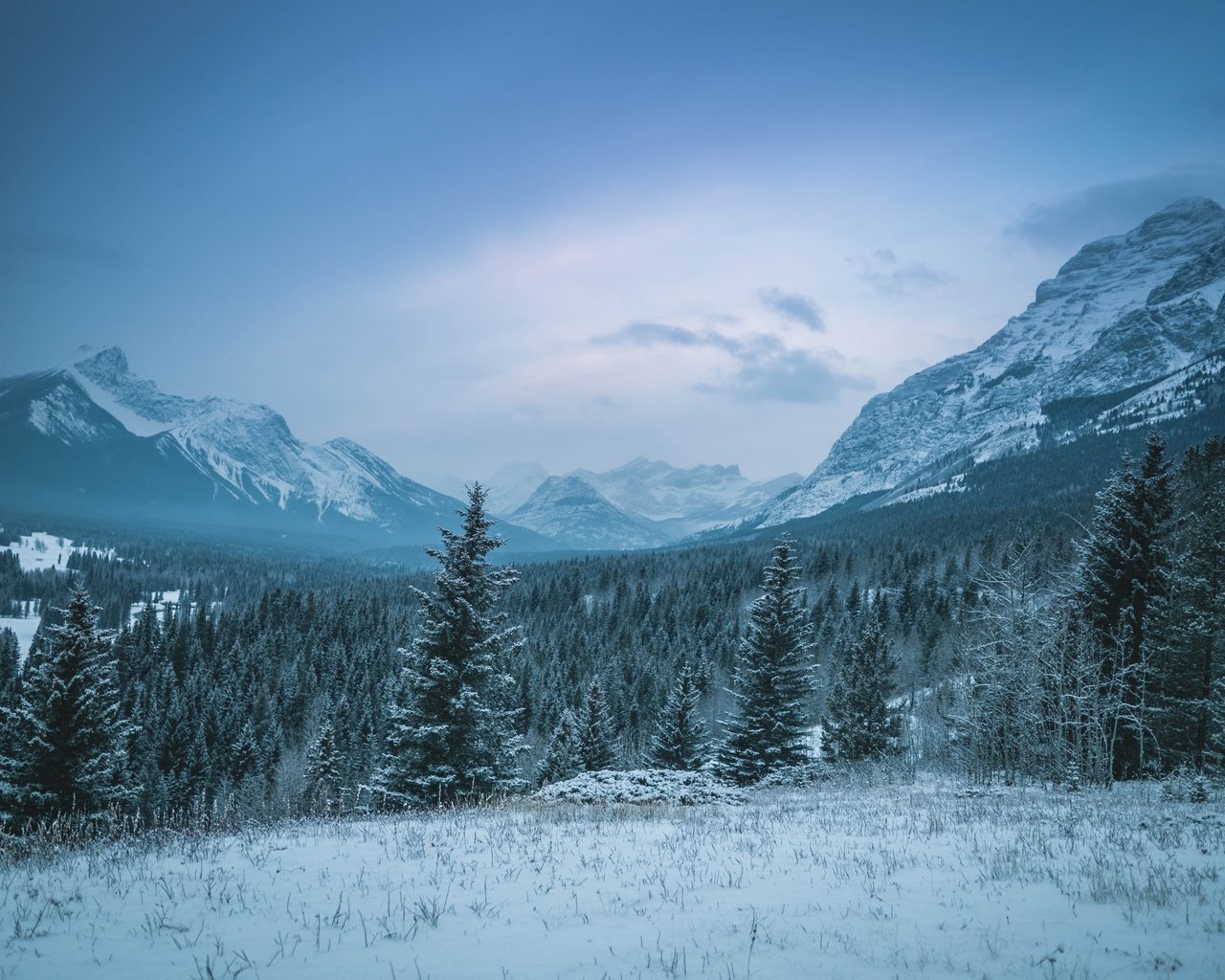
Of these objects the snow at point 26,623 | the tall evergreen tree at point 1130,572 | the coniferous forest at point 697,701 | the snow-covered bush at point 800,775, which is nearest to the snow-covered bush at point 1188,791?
the coniferous forest at point 697,701

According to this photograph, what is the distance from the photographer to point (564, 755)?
4478 centimetres

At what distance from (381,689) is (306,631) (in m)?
42.6

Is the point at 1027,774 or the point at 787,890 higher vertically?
the point at 787,890

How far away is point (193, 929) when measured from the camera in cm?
614

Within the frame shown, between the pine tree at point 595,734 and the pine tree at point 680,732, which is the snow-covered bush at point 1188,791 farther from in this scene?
the pine tree at point 595,734

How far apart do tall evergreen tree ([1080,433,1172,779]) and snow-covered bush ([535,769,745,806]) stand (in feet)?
47.2

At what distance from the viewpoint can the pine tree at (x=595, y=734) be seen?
4216 cm

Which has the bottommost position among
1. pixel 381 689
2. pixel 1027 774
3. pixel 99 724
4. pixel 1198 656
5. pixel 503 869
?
pixel 381 689

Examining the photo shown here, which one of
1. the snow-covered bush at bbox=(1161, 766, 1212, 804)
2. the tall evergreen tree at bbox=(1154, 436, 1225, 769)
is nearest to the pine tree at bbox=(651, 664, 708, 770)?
the tall evergreen tree at bbox=(1154, 436, 1225, 769)

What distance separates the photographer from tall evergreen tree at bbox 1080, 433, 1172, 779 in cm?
2186

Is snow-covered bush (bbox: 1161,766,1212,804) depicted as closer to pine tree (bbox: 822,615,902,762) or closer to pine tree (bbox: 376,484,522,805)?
pine tree (bbox: 376,484,522,805)

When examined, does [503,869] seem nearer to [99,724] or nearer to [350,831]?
[350,831]

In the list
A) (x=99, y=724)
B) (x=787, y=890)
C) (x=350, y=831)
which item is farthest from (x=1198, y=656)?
(x=99, y=724)

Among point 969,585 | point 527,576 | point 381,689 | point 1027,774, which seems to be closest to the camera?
point 1027,774
